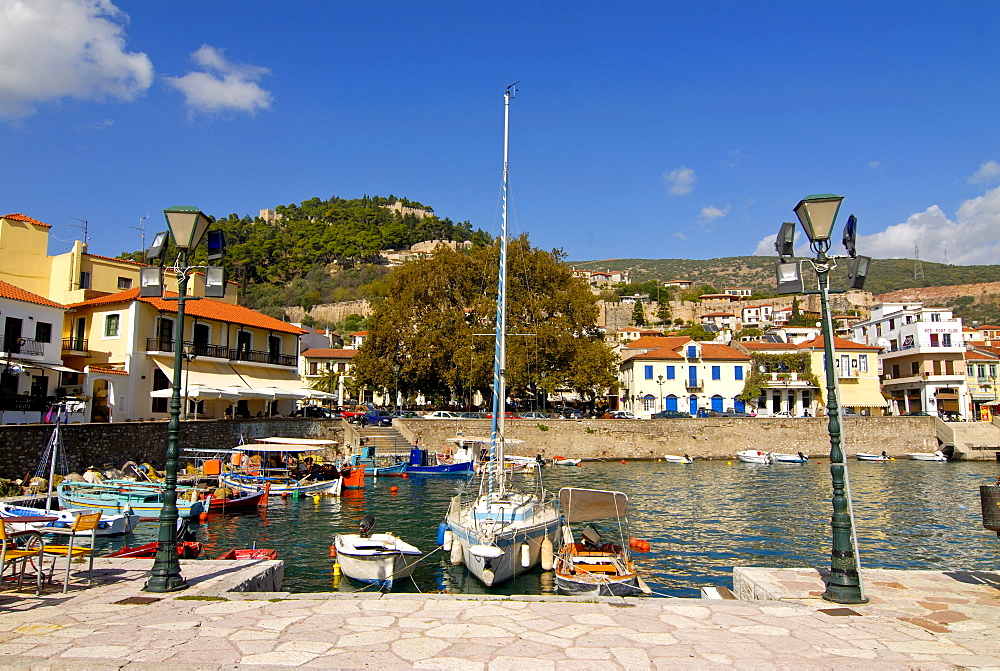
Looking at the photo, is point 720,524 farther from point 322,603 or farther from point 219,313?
point 219,313

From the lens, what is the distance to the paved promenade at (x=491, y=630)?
6.34 metres

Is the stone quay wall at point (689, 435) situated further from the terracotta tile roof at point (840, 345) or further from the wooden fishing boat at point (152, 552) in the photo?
the wooden fishing boat at point (152, 552)

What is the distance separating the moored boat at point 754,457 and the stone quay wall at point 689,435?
83.5 inches

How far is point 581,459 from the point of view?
4647 cm

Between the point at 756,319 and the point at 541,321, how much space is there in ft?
274

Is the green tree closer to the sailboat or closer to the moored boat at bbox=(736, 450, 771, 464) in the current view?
the moored boat at bbox=(736, 450, 771, 464)

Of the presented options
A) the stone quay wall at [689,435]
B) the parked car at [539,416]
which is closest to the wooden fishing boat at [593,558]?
the stone quay wall at [689,435]

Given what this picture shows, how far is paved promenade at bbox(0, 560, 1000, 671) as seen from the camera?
6344 millimetres

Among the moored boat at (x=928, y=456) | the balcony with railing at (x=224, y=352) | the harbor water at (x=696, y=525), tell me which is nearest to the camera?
the harbor water at (x=696, y=525)

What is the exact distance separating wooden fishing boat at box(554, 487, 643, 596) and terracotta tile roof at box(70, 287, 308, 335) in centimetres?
2425

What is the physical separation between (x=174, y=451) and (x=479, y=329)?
39.8 meters

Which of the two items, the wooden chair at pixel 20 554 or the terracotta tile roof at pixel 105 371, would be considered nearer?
the wooden chair at pixel 20 554

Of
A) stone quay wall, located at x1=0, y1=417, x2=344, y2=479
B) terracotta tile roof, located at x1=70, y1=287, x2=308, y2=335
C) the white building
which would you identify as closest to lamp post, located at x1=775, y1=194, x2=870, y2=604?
stone quay wall, located at x1=0, y1=417, x2=344, y2=479

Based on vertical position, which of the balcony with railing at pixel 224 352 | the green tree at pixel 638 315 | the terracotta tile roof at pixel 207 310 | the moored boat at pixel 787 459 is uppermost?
the green tree at pixel 638 315
